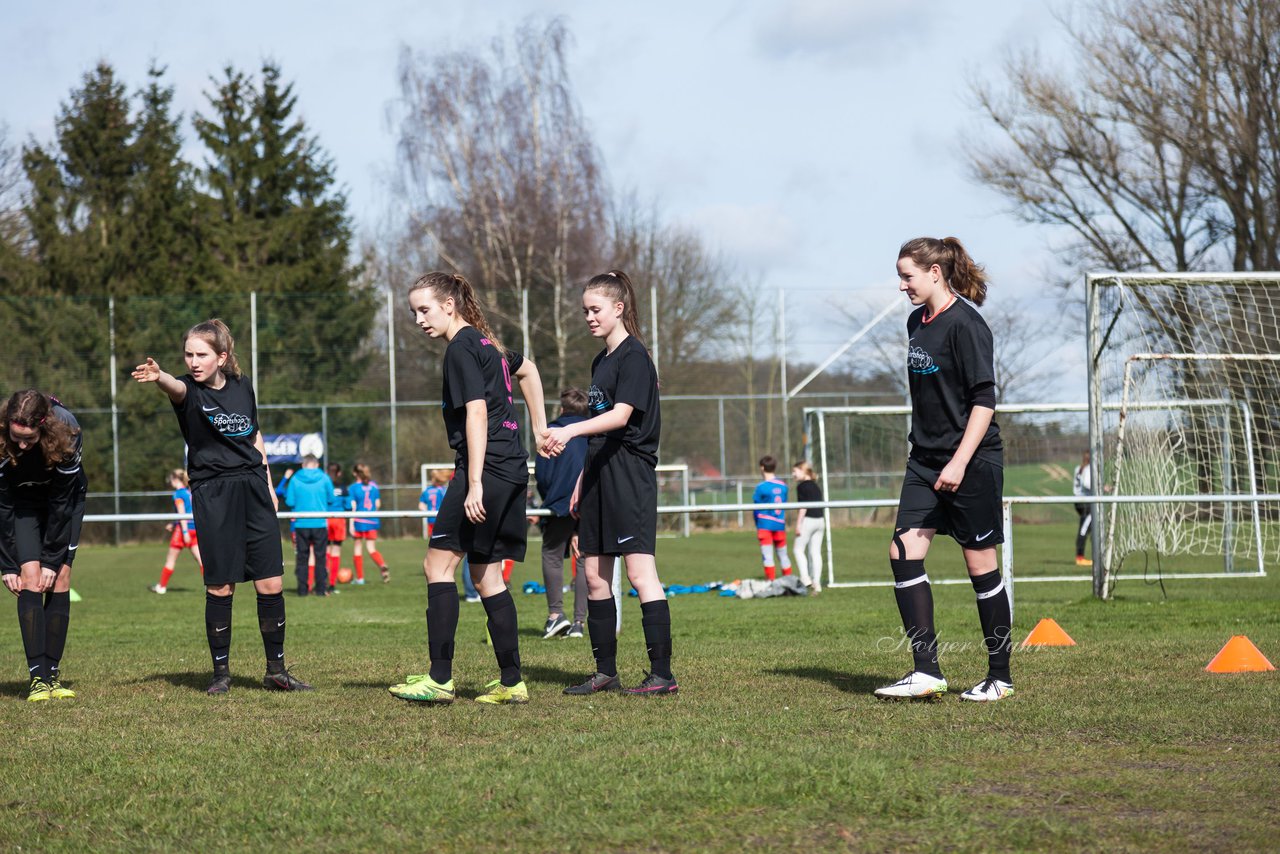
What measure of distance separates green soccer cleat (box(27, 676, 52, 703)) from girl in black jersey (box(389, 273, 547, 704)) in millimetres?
1928

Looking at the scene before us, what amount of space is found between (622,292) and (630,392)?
0.49 m

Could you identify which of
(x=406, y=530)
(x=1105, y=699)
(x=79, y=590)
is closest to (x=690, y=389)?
(x=406, y=530)

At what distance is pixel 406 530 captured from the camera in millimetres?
34375

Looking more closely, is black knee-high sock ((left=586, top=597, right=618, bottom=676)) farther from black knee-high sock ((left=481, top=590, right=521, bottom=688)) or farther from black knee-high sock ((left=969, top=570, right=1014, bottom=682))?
black knee-high sock ((left=969, top=570, right=1014, bottom=682))

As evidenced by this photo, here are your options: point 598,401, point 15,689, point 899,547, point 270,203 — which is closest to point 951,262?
point 899,547

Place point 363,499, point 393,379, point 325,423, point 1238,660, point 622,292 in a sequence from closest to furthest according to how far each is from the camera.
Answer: point 622,292 → point 1238,660 → point 363,499 → point 325,423 → point 393,379

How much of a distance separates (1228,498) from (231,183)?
3752cm

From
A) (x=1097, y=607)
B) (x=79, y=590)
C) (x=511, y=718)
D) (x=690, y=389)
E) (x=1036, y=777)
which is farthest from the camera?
(x=690, y=389)

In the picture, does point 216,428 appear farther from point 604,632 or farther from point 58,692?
point 604,632

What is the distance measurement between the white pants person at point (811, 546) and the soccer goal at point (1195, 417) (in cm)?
331

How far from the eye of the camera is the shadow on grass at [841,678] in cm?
637

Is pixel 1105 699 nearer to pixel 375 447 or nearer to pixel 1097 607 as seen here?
pixel 1097 607

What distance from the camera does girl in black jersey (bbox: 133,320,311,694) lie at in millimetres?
6547

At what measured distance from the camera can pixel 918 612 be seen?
234 inches
